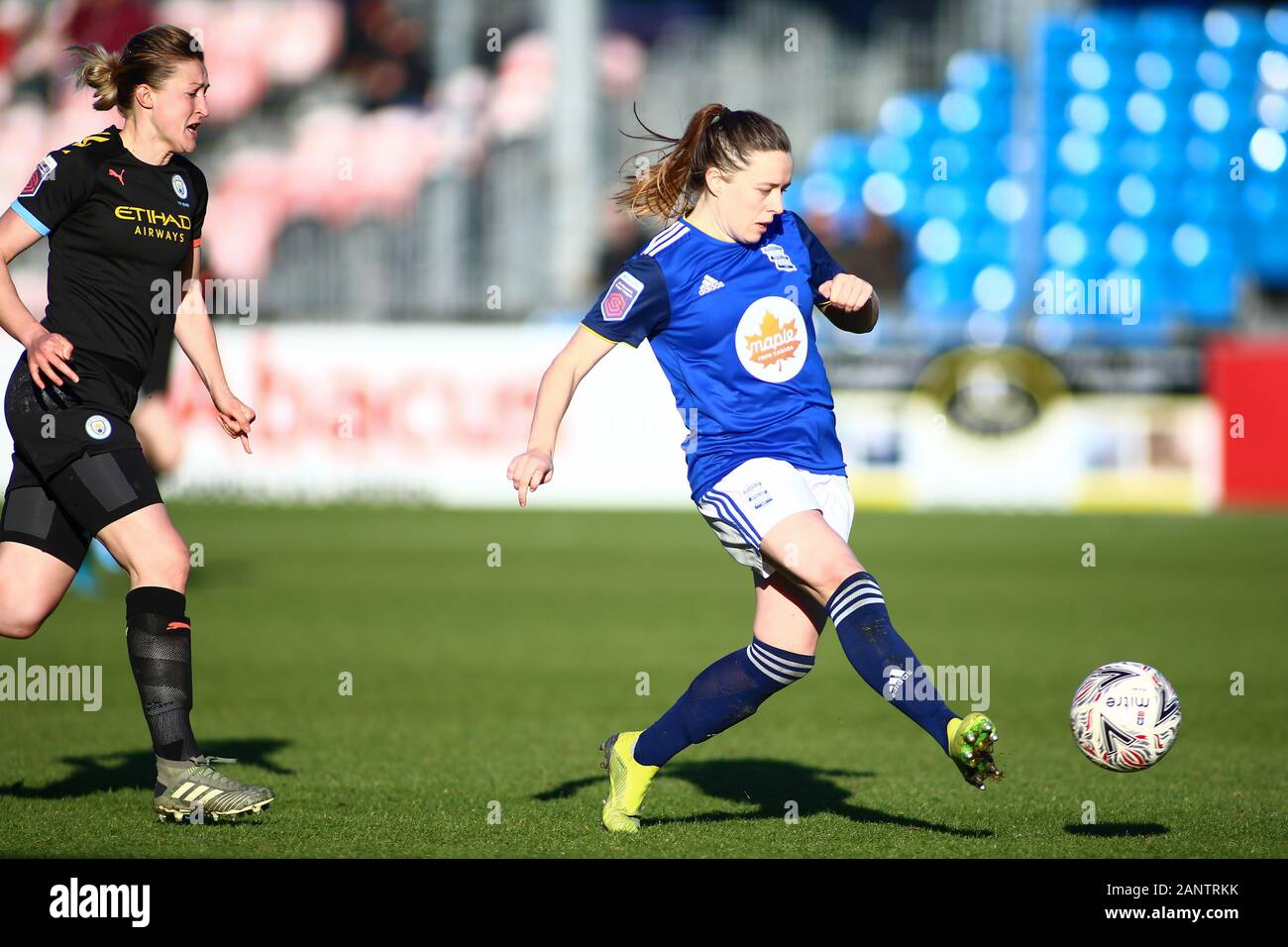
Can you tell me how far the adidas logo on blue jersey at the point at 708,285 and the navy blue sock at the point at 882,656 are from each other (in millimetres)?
925

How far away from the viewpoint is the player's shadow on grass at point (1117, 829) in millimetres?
4977

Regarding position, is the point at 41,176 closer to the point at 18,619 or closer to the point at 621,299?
the point at 18,619

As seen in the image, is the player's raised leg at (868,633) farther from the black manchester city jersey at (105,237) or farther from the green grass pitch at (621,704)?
the black manchester city jersey at (105,237)

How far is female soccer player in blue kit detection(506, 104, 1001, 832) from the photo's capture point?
15.5 ft

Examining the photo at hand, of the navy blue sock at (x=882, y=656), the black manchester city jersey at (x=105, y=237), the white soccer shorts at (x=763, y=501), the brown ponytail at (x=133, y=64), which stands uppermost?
the brown ponytail at (x=133, y=64)

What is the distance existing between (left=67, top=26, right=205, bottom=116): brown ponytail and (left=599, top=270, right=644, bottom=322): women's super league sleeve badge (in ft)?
4.82

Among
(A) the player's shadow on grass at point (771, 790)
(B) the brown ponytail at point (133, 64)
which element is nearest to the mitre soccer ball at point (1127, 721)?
(A) the player's shadow on grass at point (771, 790)

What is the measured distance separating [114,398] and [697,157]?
1883mm

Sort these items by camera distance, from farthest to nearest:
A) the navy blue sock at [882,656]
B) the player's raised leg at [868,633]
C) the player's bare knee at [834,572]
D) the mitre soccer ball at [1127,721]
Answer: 1. the mitre soccer ball at [1127,721]
2. the player's bare knee at [834,572]
3. the navy blue sock at [882,656]
4. the player's raised leg at [868,633]

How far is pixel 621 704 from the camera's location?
25.7 ft
